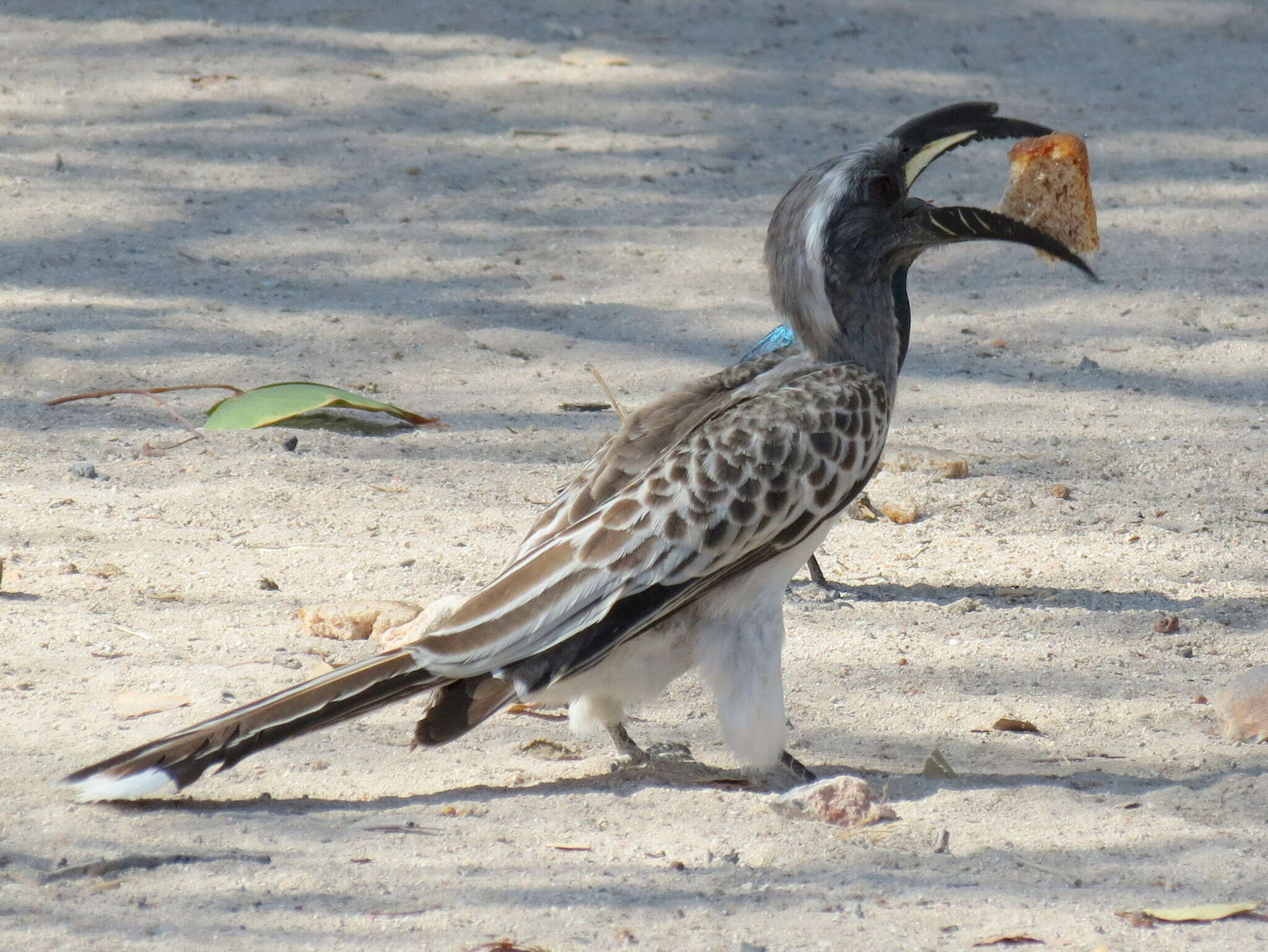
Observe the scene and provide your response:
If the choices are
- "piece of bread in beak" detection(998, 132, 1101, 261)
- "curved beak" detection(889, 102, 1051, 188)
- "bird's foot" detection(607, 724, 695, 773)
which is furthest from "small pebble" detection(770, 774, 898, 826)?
"piece of bread in beak" detection(998, 132, 1101, 261)

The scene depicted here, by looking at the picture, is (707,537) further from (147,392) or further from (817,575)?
(147,392)

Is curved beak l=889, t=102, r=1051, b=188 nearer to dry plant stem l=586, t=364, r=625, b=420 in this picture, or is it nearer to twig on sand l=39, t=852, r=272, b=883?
dry plant stem l=586, t=364, r=625, b=420

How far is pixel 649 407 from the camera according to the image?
389 centimetres

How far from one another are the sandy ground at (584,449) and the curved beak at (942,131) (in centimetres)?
117

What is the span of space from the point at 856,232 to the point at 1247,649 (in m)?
1.43

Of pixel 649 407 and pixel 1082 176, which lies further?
pixel 1082 176

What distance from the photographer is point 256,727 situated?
3.24 meters

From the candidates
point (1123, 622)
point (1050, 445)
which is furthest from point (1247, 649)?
point (1050, 445)

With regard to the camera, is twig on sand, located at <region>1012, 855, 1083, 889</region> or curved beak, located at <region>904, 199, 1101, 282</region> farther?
curved beak, located at <region>904, 199, 1101, 282</region>

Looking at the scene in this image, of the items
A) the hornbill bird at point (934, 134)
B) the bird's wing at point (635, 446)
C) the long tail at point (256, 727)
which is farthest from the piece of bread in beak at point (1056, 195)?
the long tail at point (256, 727)

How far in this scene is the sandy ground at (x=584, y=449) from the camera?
3.05 metres

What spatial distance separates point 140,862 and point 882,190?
2.27 m

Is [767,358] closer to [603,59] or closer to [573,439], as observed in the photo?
[573,439]

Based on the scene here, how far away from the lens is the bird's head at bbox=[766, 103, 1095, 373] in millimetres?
3979
